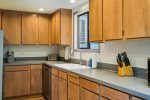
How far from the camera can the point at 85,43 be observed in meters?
4.03

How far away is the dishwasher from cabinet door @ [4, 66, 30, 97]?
38 centimetres

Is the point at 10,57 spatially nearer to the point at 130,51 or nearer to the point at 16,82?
the point at 16,82

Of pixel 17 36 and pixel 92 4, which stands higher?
pixel 92 4

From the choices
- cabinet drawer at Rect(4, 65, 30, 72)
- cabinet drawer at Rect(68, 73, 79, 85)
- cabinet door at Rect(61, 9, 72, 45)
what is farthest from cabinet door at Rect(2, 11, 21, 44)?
cabinet drawer at Rect(68, 73, 79, 85)

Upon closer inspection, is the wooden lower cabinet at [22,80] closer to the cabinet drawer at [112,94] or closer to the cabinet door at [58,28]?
the cabinet door at [58,28]

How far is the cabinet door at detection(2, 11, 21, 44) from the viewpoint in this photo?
14.8 feet

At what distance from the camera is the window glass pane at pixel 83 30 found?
4.03m

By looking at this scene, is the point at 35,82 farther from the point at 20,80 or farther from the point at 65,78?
the point at 65,78

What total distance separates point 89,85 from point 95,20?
1033mm

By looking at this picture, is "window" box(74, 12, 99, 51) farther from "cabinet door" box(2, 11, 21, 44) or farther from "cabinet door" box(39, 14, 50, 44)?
"cabinet door" box(2, 11, 21, 44)

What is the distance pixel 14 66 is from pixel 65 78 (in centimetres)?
170

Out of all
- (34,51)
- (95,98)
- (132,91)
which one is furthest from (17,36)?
(132,91)

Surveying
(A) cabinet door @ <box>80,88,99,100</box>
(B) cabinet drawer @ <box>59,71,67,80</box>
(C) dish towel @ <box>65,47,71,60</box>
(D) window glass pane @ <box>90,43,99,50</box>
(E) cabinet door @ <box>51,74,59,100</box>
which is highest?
(D) window glass pane @ <box>90,43,99,50</box>

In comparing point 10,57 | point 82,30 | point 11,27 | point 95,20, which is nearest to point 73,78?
point 95,20
